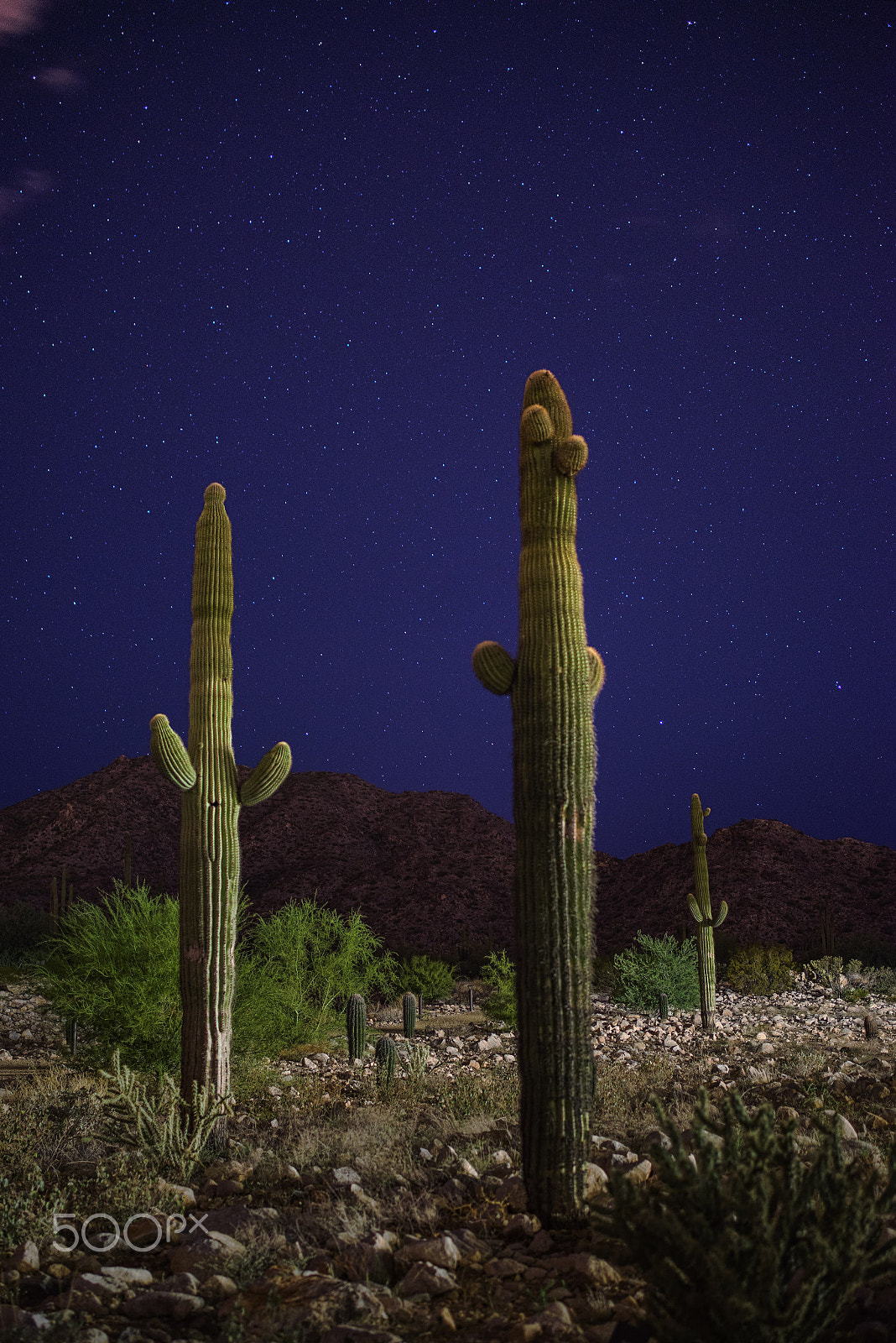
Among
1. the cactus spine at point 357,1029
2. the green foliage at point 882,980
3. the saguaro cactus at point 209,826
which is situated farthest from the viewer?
the green foliage at point 882,980

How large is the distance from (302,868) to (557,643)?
34457 millimetres

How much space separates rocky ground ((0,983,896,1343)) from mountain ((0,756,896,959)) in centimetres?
2329

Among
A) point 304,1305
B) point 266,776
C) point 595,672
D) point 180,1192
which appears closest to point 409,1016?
point 266,776

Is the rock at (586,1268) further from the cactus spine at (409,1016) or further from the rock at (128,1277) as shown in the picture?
the cactus spine at (409,1016)

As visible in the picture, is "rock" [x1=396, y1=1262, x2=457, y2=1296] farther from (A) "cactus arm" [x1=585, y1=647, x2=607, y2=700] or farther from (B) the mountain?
(B) the mountain

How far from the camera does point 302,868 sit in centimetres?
3784

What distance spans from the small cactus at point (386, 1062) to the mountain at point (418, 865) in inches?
752

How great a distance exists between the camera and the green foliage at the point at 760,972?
20.6 meters

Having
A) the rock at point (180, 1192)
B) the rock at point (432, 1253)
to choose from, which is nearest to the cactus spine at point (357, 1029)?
the rock at point (180, 1192)

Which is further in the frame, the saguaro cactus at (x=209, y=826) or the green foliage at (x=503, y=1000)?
the green foliage at (x=503, y=1000)

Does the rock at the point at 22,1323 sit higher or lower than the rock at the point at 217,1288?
higher

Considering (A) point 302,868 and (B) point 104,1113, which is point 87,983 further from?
(A) point 302,868

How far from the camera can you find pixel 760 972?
21.3 metres

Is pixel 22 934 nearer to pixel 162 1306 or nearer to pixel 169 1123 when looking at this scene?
pixel 169 1123
